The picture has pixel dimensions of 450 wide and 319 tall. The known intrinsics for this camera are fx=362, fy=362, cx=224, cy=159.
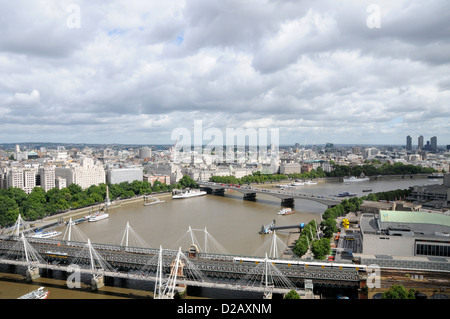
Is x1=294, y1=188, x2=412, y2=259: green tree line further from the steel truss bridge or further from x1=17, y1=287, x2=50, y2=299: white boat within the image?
x1=17, y1=287, x2=50, y2=299: white boat

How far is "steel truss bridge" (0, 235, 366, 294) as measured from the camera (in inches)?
206

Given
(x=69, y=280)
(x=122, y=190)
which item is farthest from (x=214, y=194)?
(x=69, y=280)

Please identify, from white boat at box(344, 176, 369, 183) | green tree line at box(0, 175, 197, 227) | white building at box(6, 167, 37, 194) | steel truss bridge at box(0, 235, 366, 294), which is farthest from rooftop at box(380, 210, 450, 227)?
white boat at box(344, 176, 369, 183)

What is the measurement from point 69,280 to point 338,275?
4312 millimetres

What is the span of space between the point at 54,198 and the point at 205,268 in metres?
8.73

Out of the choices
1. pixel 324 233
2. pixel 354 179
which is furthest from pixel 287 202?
pixel 354 179

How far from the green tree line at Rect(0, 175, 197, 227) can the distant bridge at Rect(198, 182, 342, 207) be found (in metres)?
1.68

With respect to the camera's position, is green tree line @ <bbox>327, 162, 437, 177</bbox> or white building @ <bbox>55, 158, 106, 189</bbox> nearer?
white building @ <bbox>55, 158, 106, 189</bbox>

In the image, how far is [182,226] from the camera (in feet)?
32.4

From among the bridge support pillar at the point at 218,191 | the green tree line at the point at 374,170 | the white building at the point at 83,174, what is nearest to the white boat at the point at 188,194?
the bridge support pillar at the point at 218,191

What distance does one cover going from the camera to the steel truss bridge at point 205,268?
17.2 feet

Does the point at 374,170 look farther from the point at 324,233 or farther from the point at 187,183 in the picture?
the point at 324,233
